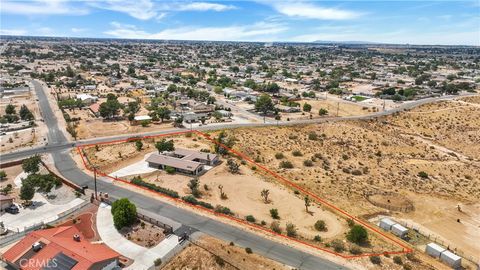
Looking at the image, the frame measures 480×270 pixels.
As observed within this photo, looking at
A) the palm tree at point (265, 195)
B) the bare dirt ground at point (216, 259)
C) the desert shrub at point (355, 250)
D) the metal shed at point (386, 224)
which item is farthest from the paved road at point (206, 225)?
the metal shed at point (386, 224)

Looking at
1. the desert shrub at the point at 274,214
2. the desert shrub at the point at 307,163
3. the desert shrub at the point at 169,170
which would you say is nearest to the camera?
the desert shrub at the point at 274,214

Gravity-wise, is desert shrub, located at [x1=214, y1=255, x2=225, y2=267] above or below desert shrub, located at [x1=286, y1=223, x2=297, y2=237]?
above

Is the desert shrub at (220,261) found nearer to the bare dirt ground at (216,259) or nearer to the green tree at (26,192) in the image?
the bare dirt ground at (216,259)

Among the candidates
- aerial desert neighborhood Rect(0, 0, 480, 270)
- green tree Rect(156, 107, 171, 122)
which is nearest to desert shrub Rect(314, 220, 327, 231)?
aerial desert neighborhood Rect(0, 0, 480, 270)

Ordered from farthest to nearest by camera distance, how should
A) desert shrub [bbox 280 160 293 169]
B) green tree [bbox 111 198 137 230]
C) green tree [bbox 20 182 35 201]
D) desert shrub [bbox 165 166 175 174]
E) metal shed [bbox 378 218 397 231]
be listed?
desert shrub [bbox 280 160 293 169] < desert shrub [bbox 165 166 175 174] < green tree [bbox 20 182 35 201] < metal shed [bbox 378 218 397 231] < green tree [bbox 111 198 137 230]

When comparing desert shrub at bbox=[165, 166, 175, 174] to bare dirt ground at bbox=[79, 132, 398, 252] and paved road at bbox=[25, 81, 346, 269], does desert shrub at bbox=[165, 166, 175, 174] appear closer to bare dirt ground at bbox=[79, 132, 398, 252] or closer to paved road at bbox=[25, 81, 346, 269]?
bare dirt ground at bbox=[79, 132, 398, 252]
